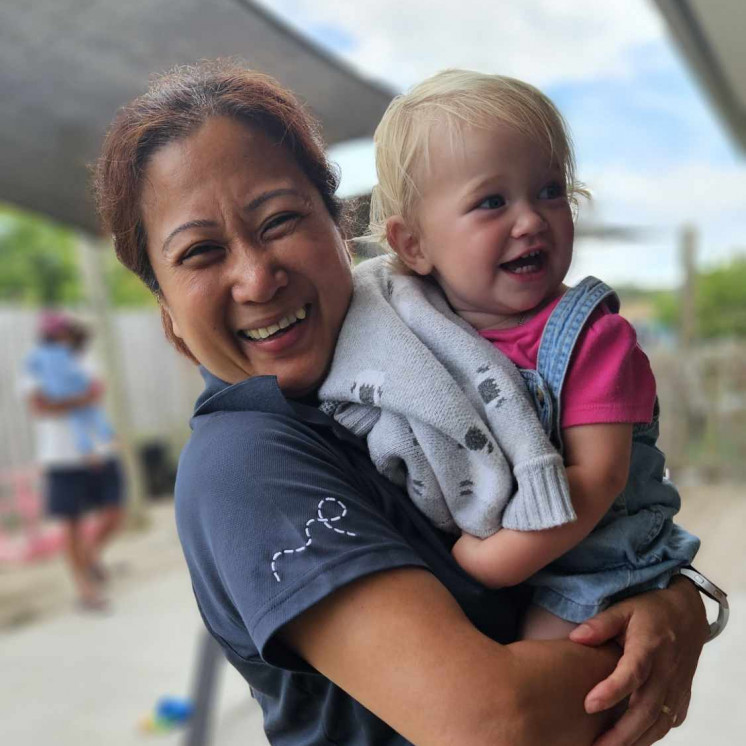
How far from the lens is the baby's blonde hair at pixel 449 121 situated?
77cm

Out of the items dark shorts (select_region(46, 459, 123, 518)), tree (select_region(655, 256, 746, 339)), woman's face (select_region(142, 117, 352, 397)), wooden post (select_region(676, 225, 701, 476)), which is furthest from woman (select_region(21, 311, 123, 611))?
woman's face (select_region(142, 117, 352, 397))

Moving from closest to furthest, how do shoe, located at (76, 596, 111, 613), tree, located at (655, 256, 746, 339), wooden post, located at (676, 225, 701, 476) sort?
wooden post, located at (676, 225, 701, 476), tree, located at (655, 256, 746, 339), shoe, located at (76, 596, 111, 613)

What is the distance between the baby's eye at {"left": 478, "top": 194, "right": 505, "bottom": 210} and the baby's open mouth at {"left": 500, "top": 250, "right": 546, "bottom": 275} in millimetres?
56

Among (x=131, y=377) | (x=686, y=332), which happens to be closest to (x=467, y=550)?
→ (x=686, y=332)

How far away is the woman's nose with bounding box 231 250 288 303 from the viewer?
2.49 ft

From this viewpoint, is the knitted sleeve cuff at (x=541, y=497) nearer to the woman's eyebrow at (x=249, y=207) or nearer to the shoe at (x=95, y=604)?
the woman's eyebrow at (x=249, y=207)

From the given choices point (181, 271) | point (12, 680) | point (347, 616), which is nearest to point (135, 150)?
point (181, 271)

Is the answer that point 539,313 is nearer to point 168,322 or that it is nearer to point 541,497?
point 541,497

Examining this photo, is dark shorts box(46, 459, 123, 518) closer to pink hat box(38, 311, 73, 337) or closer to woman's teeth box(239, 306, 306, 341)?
pink hat box(38, 311, 73, 337)

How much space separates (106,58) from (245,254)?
1.20 metres

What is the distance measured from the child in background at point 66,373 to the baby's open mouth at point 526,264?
376 cm

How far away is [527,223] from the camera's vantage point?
764 mm

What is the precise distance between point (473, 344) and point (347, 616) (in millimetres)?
284

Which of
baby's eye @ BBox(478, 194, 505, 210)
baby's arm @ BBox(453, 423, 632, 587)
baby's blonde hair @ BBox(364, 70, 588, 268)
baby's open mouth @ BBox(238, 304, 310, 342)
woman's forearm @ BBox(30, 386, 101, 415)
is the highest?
baby's blonde hair @ BBox(364, 70, 588, 268)
